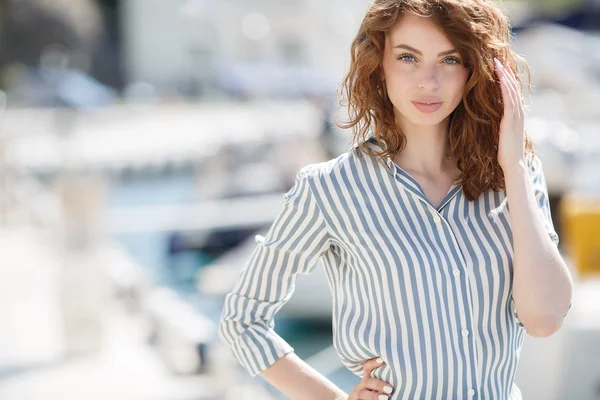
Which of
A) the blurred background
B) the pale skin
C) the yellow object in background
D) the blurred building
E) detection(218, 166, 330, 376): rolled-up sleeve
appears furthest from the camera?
the blurred building

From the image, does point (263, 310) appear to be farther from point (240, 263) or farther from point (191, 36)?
point (191, 36)

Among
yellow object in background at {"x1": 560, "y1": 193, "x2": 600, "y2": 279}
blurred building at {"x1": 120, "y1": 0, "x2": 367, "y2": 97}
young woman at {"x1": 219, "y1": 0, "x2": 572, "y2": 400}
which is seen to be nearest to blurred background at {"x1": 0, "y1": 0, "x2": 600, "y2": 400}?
yellow object in background at {"x1": 560, "y1": 193, "x2": 600, "y2": 279}

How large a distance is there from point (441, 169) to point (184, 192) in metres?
24.5

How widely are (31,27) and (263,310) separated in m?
40.8

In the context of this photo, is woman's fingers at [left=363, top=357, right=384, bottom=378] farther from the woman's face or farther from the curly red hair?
the woman's face

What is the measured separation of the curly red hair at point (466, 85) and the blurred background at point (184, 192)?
23 cm

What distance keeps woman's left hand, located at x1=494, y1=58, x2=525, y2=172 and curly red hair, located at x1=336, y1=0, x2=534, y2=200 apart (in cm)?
3

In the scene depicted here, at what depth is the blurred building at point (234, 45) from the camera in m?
36.6

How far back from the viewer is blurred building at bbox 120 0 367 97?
120ft

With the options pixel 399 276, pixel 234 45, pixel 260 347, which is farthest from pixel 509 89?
pixel 234 45

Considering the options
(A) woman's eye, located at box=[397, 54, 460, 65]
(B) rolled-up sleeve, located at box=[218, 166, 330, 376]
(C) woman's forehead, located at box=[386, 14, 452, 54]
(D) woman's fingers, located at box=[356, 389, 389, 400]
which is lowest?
(D) woman's fingers, located at box=[356, 389, 389, 400]

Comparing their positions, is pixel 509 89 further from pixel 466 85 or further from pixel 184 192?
pixel 184 192

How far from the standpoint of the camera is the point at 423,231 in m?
1.85

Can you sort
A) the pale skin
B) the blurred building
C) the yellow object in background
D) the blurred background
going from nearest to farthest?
1. the pale skin
2. the blurred background
3. the yellow object in background
4. the blurred building
